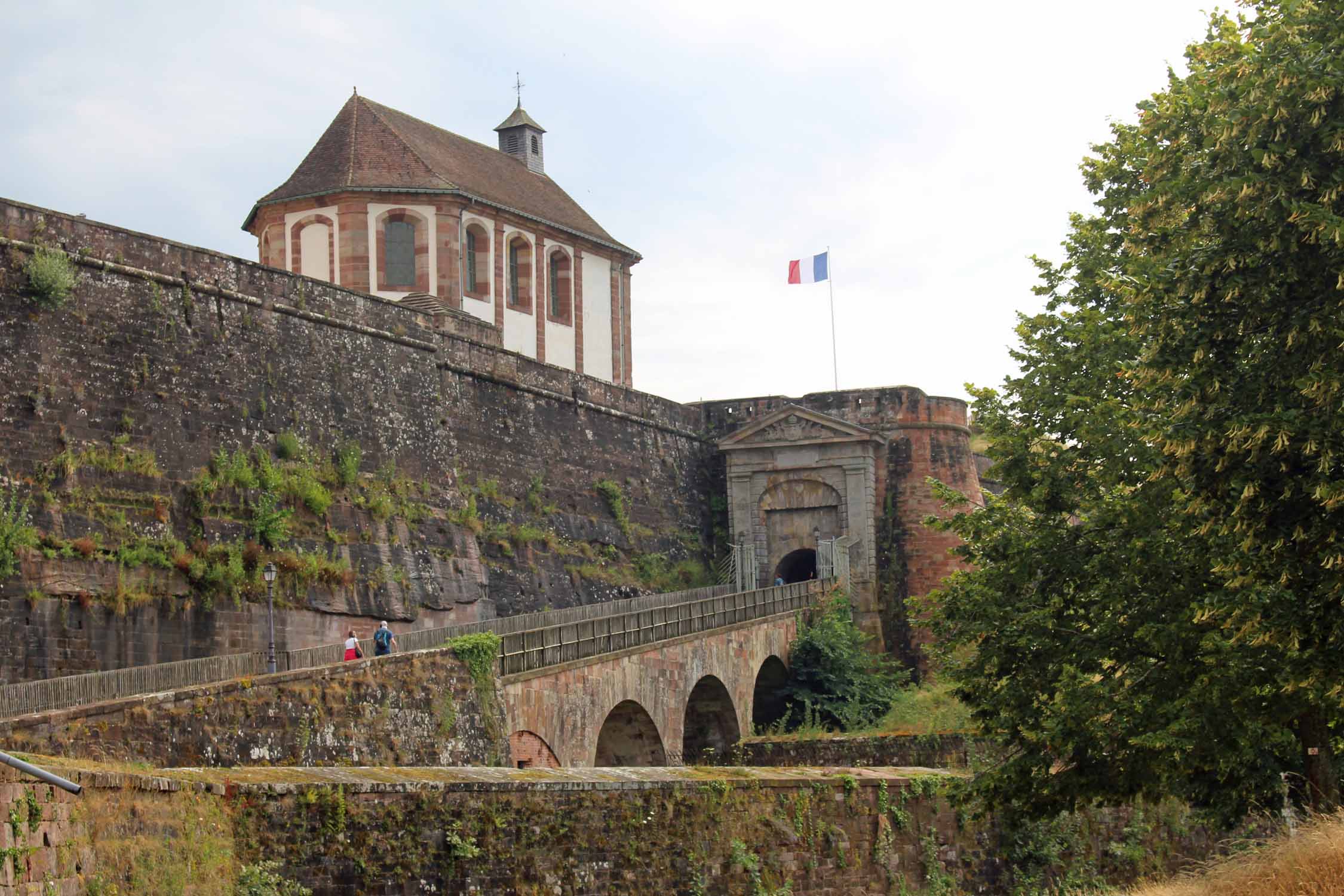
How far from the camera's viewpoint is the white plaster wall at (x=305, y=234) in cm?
4672

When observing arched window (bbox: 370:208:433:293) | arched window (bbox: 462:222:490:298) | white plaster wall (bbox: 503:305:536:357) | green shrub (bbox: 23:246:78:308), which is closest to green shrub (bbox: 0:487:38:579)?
green shrub (bbox: 23:246:78:308)

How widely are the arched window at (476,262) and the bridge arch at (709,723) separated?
1403cm

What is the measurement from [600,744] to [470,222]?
18.4 meters

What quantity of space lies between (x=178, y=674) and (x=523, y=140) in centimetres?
3640

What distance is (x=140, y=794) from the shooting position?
50.2 ft

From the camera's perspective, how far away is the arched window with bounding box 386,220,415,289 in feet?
154

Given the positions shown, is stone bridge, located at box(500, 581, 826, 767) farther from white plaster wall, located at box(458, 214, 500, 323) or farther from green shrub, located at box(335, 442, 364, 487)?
white plaster wall, located at box(458, 214, 500, 323)

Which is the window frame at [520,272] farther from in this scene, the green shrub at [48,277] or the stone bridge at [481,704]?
the green shrub at [48,277]

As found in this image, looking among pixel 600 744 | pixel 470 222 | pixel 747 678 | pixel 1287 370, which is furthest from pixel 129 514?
pixel 470 222

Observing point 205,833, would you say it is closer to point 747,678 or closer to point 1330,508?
point 1330,508

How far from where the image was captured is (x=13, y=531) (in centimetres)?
2612

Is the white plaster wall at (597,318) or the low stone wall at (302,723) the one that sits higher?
the white plaster wall at (597,318)

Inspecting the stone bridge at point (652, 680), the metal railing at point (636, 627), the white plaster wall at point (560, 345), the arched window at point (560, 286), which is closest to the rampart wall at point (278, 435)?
the metal railing at point (636, 627)

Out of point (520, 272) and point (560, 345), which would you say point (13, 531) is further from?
point (560, 345)
